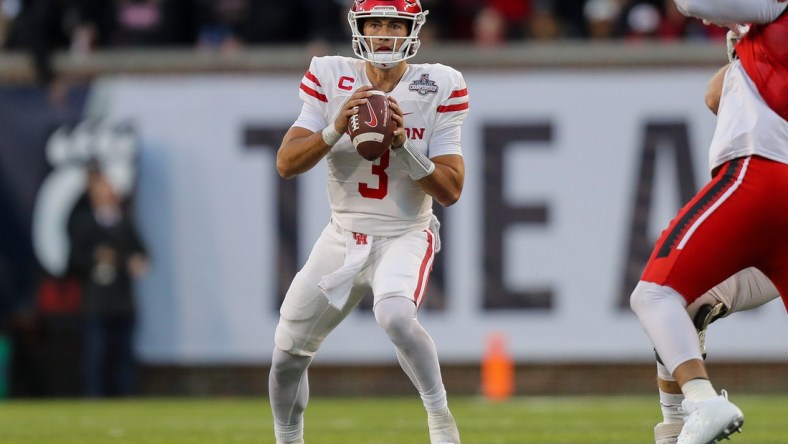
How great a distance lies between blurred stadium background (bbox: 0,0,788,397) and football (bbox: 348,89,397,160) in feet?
21.0

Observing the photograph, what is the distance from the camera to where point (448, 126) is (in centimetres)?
593

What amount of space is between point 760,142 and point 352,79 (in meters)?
1.79

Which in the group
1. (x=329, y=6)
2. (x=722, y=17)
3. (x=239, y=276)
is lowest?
(x=239, y=276)

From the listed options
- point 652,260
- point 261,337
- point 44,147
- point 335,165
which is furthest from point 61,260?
point 652,260

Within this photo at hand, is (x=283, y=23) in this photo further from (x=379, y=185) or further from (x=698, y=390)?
(x=698, y=390)

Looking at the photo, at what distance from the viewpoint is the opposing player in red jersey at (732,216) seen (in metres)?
4.71

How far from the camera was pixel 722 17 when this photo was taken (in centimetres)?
470

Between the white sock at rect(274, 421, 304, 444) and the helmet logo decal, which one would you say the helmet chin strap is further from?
the white sock at rect(274, 421, 304, 444)

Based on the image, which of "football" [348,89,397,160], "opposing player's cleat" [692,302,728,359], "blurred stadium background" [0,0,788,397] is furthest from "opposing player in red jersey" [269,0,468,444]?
"blurred stadium background" [0,0,788,397]

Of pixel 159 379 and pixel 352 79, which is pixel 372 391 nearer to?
pixel 159 379

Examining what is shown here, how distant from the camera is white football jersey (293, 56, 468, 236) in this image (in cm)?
589

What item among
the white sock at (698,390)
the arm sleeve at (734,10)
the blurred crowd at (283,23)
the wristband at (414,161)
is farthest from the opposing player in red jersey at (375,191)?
the blurred crowd at (283,23)

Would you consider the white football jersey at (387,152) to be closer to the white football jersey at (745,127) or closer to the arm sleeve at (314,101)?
the arm sleeve at (314,101)

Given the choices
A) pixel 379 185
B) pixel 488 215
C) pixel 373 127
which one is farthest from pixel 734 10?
pixel 488 215
